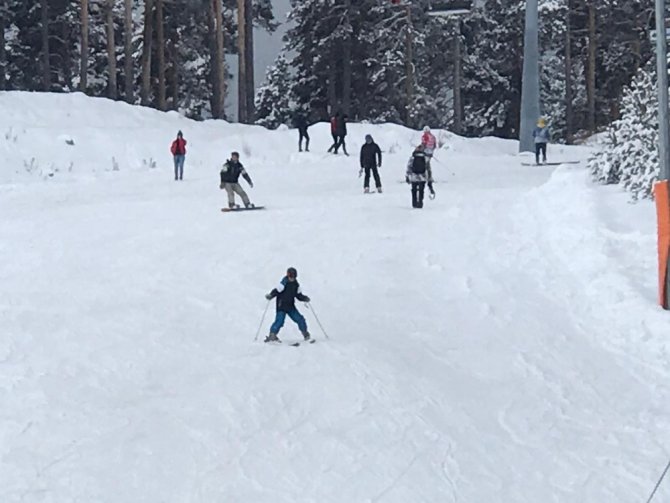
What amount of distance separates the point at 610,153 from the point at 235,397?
50.8ft

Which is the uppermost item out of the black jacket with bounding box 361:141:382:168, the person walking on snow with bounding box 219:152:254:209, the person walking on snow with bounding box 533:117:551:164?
the person walking on snow with bounding box 533:117:551:164

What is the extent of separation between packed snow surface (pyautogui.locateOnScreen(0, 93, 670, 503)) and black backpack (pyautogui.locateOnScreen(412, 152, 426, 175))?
2.92 ft

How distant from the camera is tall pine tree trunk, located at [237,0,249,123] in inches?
1715

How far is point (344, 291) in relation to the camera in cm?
1468

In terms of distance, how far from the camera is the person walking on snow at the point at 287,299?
442 inches

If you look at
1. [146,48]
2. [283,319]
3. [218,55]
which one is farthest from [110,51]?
[283,319]

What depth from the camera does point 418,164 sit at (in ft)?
71.2

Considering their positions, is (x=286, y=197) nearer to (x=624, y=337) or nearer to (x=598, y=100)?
(x=624, y=337)

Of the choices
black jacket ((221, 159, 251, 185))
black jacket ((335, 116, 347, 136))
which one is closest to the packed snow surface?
black jacket ((221, 159, 251, 185))

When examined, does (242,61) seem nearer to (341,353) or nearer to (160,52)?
(160,52)

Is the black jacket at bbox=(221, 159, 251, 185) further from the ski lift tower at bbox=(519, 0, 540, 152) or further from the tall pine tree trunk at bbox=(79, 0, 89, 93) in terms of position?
the tall pine tree trunk at bbox=(79, 0, 89, 93)

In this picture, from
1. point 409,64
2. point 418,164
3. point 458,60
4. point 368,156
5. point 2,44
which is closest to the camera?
point 418,164

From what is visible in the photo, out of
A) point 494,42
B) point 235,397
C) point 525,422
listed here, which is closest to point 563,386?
point 525,422

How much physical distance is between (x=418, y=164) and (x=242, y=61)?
2380cm
